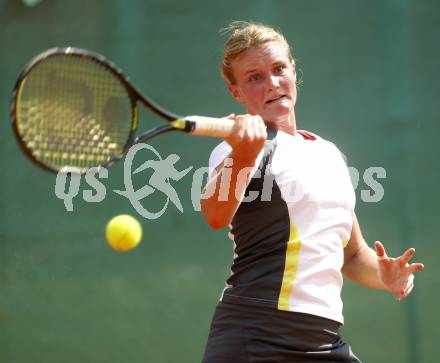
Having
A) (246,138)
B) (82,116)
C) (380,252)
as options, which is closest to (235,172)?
(246,138)

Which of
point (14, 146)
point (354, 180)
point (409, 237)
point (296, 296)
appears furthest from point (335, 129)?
point (296, 296)

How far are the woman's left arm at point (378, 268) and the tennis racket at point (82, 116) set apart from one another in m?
0.80

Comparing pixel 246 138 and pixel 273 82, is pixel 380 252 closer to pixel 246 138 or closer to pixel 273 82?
pixel 273 82

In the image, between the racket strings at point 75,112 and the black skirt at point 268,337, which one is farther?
the black skirt at point 268,337

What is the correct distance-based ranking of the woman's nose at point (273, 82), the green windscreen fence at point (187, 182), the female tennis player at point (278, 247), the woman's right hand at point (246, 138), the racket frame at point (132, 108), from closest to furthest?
1. the racket frame at point (132, 108)
2. the woman's right hand at point (246, 138)
3. the female tennis player at point (278, 247)
4. the woman's nose at point (273, 82)
5. the green windscreen fence at point (187, 182)

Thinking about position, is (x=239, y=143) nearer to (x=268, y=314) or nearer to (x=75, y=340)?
(x=268, y=314)

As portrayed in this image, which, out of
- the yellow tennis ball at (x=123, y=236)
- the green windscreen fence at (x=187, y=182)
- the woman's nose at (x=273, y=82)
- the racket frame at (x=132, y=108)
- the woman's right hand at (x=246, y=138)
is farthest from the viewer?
the green windscreen fence at (x=187, y=182)

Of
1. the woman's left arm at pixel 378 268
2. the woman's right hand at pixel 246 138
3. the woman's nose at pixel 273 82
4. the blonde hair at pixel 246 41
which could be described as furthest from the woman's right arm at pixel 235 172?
the woman's left arm at pixel 378 268

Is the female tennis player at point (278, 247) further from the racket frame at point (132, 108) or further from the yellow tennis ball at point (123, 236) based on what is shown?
the yellow tennis ball at point (123, 236)

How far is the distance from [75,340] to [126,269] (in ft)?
1.43

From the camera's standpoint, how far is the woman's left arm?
2732mm

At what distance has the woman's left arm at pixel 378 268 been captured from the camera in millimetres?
2732

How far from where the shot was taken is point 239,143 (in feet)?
7.29

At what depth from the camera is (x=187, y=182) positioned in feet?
14.0
